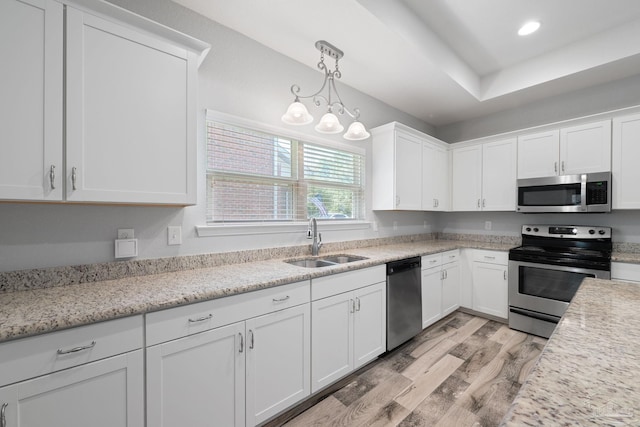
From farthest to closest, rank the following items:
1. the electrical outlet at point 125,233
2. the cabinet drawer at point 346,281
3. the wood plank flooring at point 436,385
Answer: the cabinet drawer at point 346,281
the wood plank flooring at point 436,385
the electrical outlet at point 125,233

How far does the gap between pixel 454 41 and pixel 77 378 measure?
3.56 meters

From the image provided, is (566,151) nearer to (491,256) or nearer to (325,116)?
(491,256)

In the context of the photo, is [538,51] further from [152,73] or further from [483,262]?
[152,73]

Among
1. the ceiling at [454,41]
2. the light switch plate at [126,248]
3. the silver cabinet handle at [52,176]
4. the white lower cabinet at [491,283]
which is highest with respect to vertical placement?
the ceiling at [454,41]

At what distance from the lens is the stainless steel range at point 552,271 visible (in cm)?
264

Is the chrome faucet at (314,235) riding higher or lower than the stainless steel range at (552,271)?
higher

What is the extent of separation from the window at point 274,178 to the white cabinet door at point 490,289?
1664mm

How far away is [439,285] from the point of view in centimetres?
309

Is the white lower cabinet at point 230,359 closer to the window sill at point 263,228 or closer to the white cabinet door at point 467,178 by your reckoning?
the window sill at point 263,228

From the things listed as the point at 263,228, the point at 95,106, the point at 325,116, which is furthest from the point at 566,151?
the point at 95,106

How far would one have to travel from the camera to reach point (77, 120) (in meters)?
1.29

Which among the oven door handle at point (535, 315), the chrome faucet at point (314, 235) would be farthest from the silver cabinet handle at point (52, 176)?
the oven door handle at point (535, 315)

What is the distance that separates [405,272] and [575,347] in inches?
71.8

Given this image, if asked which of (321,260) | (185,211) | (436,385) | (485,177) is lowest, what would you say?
(436,385)
